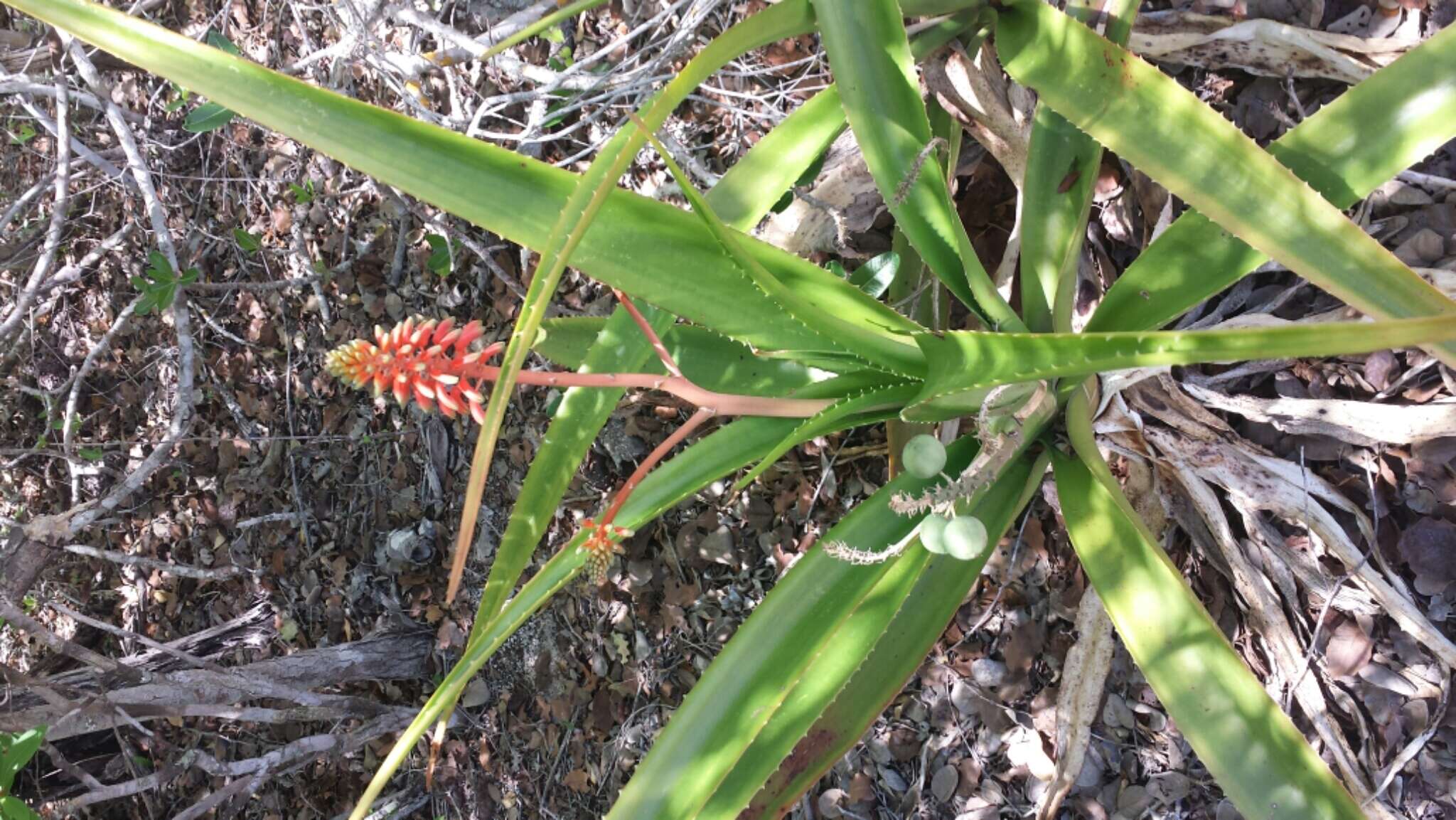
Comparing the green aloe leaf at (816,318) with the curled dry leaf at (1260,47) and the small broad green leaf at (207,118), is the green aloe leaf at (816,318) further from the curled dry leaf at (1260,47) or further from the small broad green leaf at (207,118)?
the small broad green leaf at (207,118)

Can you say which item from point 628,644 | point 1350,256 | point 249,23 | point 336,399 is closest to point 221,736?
point 336,399

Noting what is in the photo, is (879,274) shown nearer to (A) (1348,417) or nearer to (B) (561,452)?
(B) (561,452)

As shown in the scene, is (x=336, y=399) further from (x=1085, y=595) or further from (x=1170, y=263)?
(x=1170, y=263)

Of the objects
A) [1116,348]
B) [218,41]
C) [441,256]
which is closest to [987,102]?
→ [1116,348]

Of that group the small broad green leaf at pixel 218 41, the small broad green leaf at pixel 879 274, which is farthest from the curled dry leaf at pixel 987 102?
the small broad green leaf at pixel 218 41

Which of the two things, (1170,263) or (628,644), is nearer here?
(1170,263)

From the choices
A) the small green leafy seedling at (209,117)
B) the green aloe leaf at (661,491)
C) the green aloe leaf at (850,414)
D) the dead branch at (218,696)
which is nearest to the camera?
the green aloe leaf at (850,414)

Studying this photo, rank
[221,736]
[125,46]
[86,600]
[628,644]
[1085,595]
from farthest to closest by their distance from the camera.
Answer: [86,600] → [221,736] → [628,644] → [1085,595] → [125,46]
